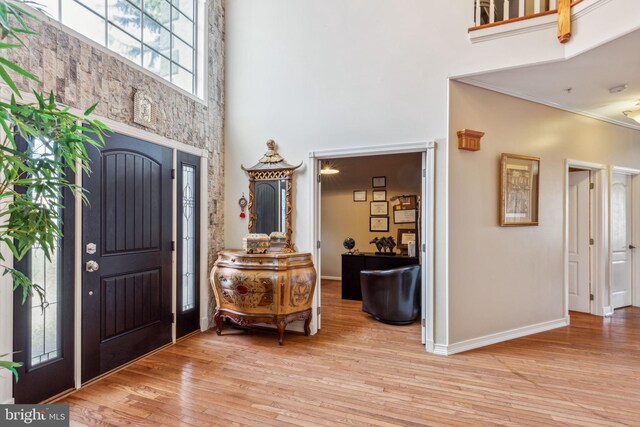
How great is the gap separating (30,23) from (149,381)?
2777 millimetres

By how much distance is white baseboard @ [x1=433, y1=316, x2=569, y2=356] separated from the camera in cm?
343

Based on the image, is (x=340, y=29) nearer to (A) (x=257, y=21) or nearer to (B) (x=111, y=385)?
(A) (x=257, y=21)

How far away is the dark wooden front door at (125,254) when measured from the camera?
2.84 metres

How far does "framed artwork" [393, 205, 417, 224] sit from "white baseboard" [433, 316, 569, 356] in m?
2.90

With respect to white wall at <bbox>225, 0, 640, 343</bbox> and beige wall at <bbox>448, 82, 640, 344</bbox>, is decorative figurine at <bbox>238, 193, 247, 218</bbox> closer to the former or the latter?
white wall at <bbox>225, 0, 640, 343</bbox>

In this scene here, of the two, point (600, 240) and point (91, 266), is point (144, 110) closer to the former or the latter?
point (91, 266)

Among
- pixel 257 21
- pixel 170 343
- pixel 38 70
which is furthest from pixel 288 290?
pixel 257 21

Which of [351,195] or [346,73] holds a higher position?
[346,73]

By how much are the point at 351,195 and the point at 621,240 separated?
4.40 m

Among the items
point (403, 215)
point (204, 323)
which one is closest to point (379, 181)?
point (403, 215)

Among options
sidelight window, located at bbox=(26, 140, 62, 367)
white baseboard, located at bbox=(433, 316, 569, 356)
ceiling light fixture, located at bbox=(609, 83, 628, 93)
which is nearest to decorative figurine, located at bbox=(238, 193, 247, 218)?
sidelight window, located at bbox=(26, 140, 62, 367)

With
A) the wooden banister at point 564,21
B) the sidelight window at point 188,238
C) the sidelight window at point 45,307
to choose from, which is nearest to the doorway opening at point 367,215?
the sidelight window at point 188,238

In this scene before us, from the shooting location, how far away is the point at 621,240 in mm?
5059

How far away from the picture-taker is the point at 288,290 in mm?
3643
